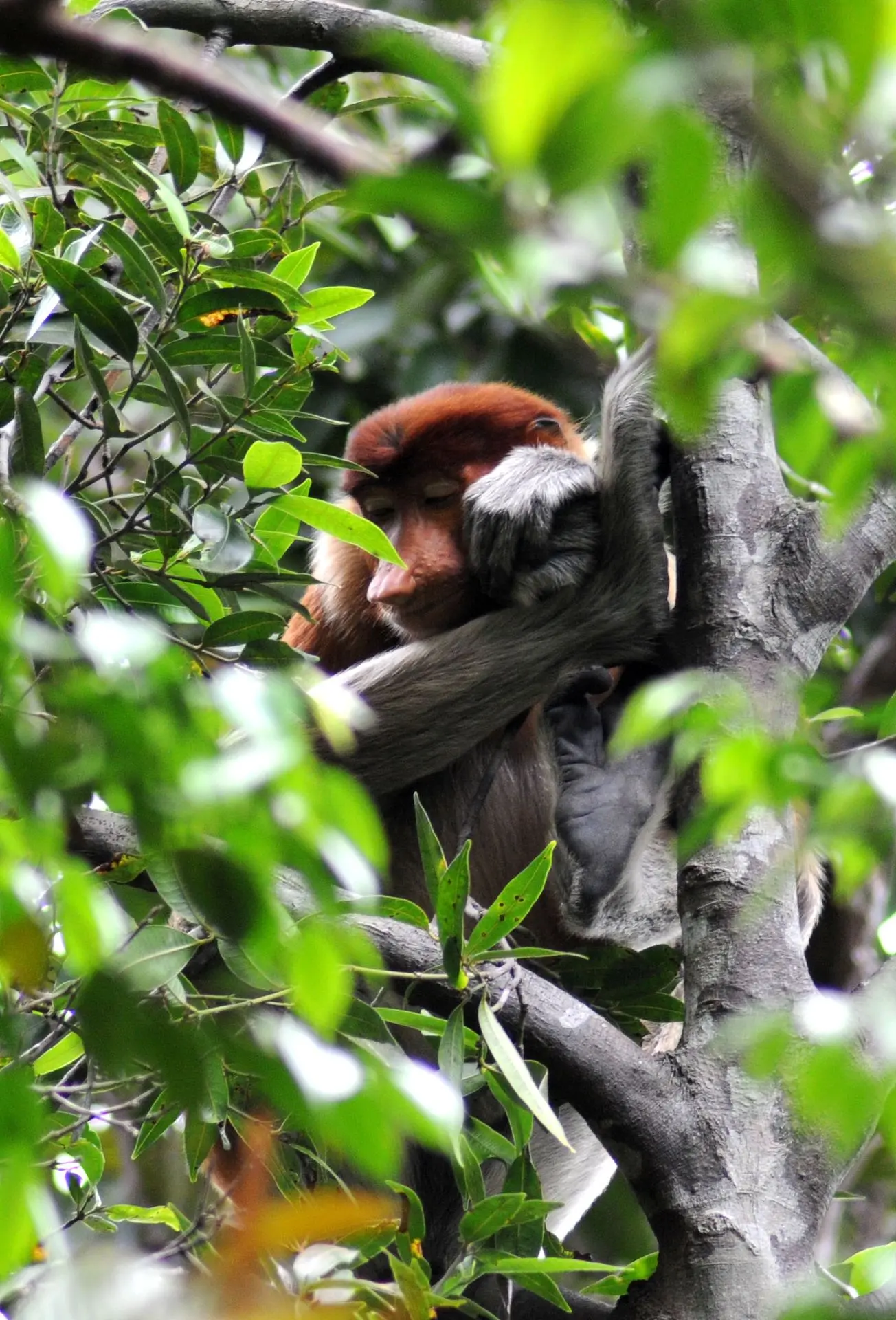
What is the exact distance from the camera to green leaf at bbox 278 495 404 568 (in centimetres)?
204

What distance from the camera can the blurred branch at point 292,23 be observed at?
2.73 meters

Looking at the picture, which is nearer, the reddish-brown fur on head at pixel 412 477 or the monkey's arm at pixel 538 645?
the monkey's arm at pixel 538 645

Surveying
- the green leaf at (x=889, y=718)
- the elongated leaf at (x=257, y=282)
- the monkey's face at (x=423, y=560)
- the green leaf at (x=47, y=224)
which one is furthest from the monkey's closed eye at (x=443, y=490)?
the green leaf at (x=889, y=718)

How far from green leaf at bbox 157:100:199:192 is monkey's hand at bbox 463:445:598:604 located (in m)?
0.91

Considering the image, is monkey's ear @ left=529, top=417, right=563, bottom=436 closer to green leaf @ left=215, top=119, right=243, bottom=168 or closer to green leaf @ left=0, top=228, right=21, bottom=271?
green leaf @ left=215, top=119, right=243, bottom=168

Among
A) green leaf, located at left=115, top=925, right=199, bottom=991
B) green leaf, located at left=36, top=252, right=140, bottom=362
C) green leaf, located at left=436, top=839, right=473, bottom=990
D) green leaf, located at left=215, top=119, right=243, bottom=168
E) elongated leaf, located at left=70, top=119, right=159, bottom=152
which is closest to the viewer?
green leaf, located at left=115, top=925, right=199, bottom=991

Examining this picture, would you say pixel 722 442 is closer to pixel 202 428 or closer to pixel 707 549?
pixel 707 549

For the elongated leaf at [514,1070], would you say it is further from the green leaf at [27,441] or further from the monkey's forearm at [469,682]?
the monkey's forearm at [469,682]

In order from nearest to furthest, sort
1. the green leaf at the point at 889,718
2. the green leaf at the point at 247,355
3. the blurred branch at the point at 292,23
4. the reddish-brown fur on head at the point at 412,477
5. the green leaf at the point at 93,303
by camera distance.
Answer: the green leaf at the point at 889,718
the green leaf at the point at 93,303
the green leaf at the point at 247,355
the blurred branch at the point at 292,23
the reddish-brown fur on head at the point at 412,477

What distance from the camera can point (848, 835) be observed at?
963 millimetres

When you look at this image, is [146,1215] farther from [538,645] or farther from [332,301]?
[332,301]

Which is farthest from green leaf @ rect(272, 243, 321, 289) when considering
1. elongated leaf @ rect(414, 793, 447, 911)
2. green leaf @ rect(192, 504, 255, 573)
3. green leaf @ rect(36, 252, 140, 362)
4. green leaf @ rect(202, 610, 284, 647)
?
elongated leaf @ rect(414, 793, 447, 911)

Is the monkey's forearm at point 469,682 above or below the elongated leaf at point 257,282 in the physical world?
below

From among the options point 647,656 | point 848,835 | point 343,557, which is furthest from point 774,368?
point 343,557
